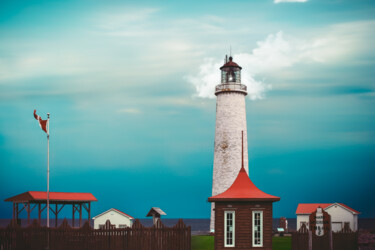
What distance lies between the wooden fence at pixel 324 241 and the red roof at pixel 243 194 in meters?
2.11

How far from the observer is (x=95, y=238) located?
79.7 feet

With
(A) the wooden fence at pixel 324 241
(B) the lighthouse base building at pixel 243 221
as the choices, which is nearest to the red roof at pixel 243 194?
(B) the lighthouse base building at pixel 243 221

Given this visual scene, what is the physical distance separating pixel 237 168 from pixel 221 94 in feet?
22.6

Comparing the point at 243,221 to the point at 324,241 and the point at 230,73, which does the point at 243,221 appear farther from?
the point at 230,73

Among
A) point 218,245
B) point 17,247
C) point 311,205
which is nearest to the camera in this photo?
point 17,247

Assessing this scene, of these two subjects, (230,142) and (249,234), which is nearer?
(249,234)

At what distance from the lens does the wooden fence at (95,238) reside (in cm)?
2431

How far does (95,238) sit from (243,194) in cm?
780

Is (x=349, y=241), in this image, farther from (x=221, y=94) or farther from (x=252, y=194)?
(x=221, y=94)

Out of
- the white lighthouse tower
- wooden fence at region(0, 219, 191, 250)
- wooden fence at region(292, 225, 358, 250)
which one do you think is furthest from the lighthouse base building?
the white lighthouse tower

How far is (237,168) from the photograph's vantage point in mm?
47531

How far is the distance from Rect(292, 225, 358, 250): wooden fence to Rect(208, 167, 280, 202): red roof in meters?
2.11

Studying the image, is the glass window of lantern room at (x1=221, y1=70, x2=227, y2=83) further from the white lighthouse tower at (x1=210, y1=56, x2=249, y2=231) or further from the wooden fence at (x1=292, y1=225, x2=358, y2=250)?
the wooden fence at (x1=292, y1=225, x2=358, y2=250)

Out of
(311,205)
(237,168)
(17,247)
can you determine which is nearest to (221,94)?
(237,168)
